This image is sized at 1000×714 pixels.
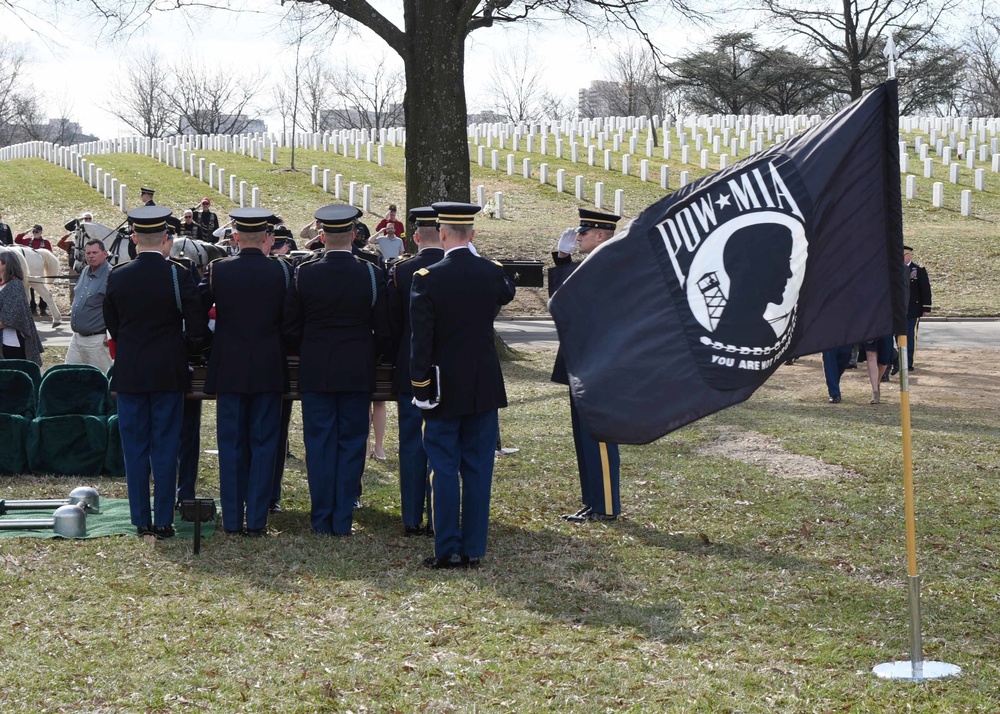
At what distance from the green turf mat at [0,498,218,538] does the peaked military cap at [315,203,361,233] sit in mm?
2237

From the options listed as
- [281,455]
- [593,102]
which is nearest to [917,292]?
[281,455]

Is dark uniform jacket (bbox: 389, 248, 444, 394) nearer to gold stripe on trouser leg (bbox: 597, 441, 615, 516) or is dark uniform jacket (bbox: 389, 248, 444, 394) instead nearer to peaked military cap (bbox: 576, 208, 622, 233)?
peaked military cap (bbox: 576, 208, 622, 233)

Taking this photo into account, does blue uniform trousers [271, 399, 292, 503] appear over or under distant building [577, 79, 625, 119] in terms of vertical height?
under

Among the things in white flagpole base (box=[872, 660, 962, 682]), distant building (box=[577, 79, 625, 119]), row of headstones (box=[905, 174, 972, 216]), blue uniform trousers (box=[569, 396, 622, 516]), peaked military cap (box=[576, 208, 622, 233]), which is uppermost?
distant building (box=[577, 79, 625, 119])

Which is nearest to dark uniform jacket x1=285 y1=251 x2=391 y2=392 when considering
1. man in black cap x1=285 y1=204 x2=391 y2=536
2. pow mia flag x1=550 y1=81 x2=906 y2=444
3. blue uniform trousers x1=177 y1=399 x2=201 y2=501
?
man in black cap x1=285 y1=204 x2=391 y2=536

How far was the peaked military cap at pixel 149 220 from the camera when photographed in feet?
25.1

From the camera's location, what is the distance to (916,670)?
5.09 m

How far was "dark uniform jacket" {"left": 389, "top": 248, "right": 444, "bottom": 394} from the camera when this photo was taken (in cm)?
779

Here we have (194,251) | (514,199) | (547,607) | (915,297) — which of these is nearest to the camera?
(547,607)

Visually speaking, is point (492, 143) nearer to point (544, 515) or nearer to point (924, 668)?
point (544, 515)

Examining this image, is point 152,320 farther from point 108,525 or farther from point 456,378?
point 456,378

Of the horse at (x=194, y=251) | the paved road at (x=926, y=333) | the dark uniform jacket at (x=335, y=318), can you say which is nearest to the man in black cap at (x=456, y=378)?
the dark uniform jacket at (x=335, y=318)

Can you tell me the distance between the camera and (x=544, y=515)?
8.46 m

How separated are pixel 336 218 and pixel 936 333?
57.9 ft
